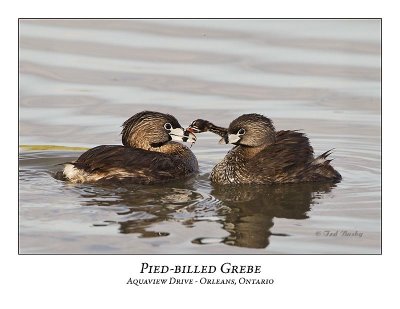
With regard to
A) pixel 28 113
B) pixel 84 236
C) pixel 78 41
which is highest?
pixel 78 41

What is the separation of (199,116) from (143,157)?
263 centimetres

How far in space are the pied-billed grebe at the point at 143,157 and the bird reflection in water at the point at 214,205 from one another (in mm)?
177

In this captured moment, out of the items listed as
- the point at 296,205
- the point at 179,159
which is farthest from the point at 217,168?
the point at 296,205

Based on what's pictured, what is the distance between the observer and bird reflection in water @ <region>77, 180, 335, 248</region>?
406 inches

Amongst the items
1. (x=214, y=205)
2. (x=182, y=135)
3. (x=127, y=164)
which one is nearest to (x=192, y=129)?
(x=182, y=135)

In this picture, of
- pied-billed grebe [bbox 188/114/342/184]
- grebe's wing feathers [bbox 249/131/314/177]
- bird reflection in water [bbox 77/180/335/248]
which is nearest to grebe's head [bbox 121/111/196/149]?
pied-billed grebe [bbox 188/114/342/184]

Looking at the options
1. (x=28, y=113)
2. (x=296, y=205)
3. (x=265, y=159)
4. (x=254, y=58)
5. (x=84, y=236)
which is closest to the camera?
(x=84, y=236)

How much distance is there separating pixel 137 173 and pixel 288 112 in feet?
11.4

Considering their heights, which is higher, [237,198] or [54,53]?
[54,53]

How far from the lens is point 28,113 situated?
48.4 feet

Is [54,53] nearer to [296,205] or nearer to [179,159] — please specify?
[179,159]

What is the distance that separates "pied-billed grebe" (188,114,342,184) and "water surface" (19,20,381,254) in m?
0.19

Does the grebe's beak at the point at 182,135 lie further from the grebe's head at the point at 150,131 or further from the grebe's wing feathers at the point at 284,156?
the grebe's wing feathers at the point at 284,156

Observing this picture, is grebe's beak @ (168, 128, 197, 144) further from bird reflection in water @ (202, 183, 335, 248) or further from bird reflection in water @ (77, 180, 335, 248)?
bird reflection in water @ (202, 183, 335, 248)
